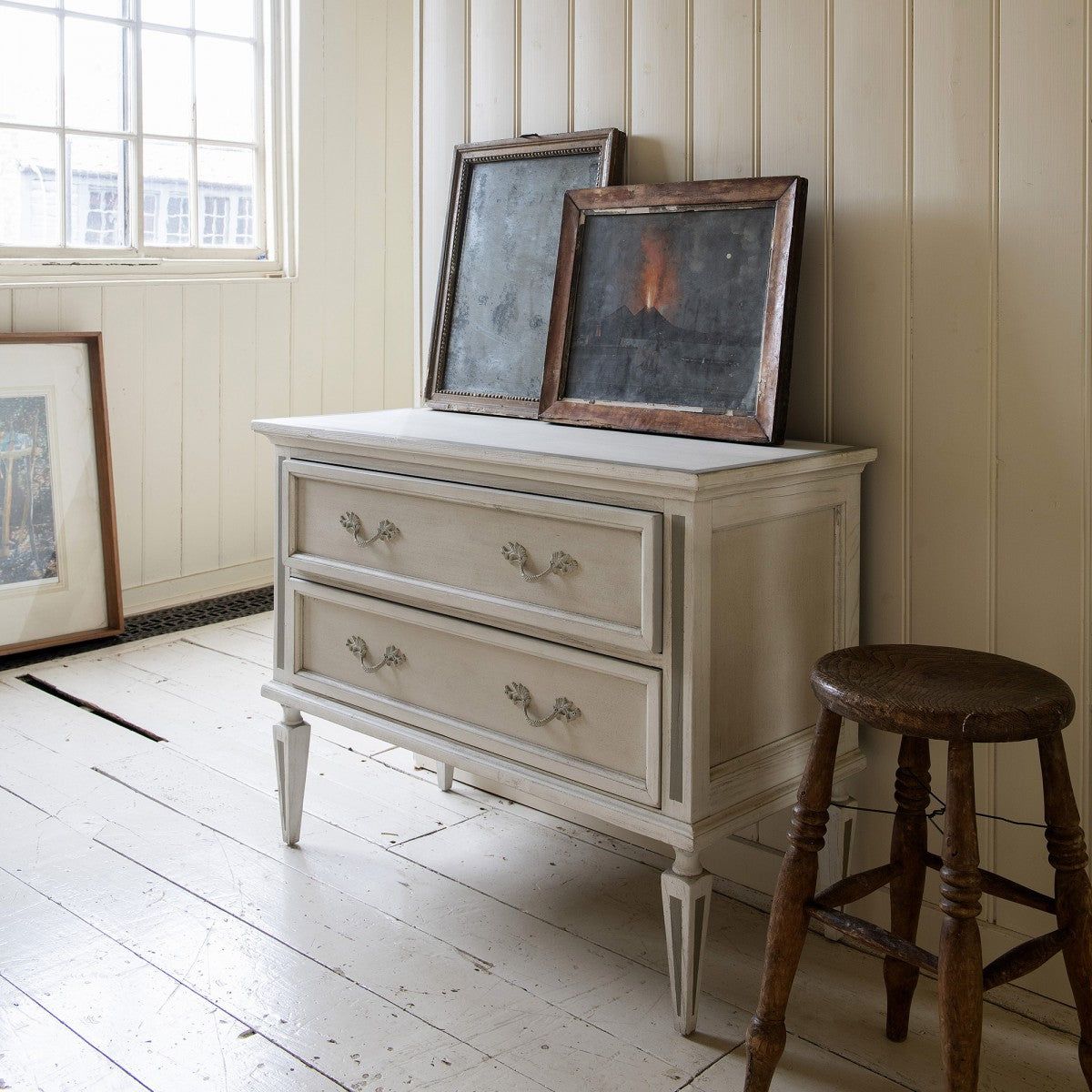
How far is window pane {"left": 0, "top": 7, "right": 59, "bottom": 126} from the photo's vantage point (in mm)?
3566

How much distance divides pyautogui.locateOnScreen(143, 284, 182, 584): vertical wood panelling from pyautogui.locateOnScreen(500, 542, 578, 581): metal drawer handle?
8.12 ft

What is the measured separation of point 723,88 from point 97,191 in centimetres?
249

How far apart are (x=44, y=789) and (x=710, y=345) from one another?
5.46ft

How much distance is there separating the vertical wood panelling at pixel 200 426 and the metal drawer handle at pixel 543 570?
253 centimetres

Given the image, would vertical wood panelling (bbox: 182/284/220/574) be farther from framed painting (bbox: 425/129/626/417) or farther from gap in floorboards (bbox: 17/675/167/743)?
framed painting (bbox: 425/129/626/417)

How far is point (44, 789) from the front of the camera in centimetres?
257

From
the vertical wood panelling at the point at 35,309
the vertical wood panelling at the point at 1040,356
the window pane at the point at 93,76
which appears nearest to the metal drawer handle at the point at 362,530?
the vertical wood panelling at the point at 1040,356

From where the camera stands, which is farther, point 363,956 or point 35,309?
point 35,309

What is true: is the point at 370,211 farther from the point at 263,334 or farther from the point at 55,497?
the point at 55,497

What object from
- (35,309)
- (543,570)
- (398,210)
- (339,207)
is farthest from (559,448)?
(398,210)

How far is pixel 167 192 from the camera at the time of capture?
157 inches

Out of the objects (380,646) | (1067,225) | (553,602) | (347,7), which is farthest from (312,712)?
(347,7)

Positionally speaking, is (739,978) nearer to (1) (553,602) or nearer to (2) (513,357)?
(1) (553,602)

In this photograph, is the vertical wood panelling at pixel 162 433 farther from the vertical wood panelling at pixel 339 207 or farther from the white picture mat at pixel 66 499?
the vertical wood panelling at pixel 339 207
